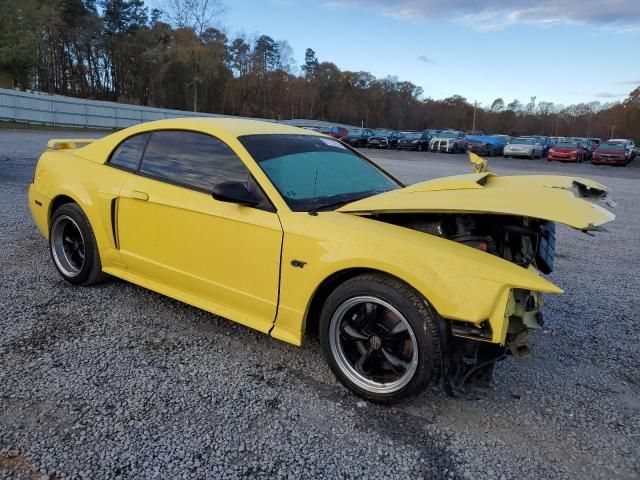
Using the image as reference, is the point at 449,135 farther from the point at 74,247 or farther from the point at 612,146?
the point at 74,247

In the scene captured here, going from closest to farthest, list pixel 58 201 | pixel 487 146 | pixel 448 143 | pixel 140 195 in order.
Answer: pixel 140 195
pixel 58 201
pixel 487 146
pixel 448 143

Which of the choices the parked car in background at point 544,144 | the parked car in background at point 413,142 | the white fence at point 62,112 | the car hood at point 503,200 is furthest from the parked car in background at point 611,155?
the car hood at point 503,200

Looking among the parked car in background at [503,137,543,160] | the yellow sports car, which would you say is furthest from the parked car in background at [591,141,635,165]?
the yellow sports car

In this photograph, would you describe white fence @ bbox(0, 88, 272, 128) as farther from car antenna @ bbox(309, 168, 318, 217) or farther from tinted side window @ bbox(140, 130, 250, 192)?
car antenna @ bbox(309, 168, 318, 217)

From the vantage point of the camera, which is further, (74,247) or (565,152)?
(565,152)

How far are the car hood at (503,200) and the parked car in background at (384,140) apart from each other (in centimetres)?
3351

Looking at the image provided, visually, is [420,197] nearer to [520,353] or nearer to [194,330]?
[520,353]

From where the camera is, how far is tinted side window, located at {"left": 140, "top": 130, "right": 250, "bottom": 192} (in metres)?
3.11

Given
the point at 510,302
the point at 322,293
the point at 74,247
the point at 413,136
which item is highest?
→ the point at 413,136

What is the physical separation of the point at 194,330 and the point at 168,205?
88 cm

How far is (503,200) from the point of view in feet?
8.11

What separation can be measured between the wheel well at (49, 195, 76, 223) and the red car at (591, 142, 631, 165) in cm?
3273

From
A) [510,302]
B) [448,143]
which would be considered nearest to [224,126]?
[510,302]

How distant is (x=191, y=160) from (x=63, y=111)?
3326cm
